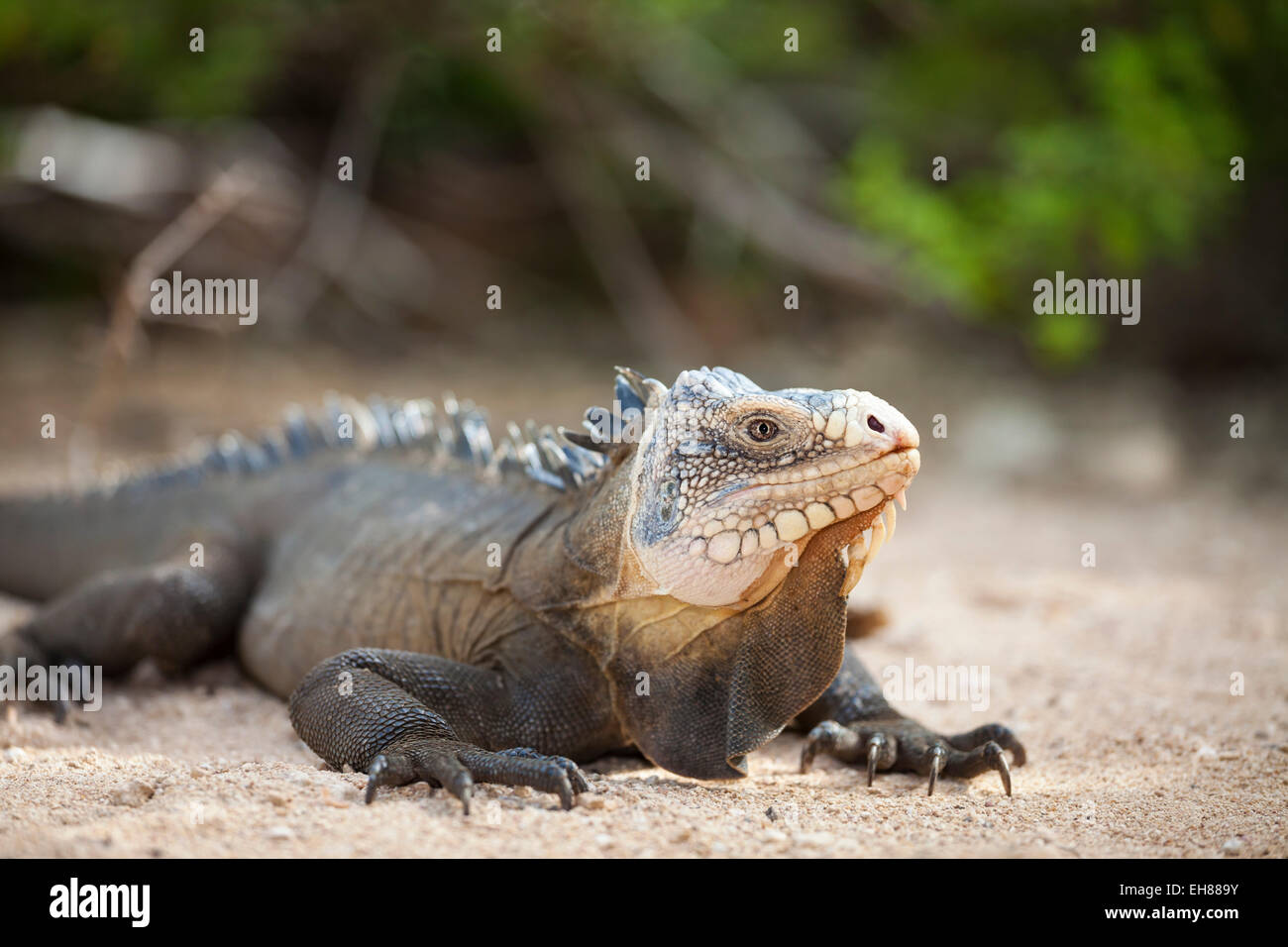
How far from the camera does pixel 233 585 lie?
232 inches

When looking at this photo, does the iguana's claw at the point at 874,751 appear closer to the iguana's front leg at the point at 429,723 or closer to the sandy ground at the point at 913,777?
the sandy ground at the point at 913,777

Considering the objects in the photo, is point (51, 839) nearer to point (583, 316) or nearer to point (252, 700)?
point (252, 700)

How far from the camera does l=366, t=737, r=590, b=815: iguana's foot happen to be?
3807 millimetres

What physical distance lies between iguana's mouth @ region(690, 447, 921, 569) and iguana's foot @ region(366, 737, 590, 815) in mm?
899

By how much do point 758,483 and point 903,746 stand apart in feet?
4.92

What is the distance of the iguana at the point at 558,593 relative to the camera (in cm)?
385

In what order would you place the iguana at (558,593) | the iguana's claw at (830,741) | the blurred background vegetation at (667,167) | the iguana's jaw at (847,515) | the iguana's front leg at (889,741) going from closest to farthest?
the iguana's jaw at (847,515) < the iguana at (558,593) < the iguana's front leg at (889,741) < the iguana's claw at (830,741) < the blurred background vegetation at (667,167)

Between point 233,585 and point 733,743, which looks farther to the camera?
point 233,585

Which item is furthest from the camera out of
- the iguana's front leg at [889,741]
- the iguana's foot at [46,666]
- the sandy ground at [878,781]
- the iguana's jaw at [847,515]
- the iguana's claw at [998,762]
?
the iguana's foot at [46,666]

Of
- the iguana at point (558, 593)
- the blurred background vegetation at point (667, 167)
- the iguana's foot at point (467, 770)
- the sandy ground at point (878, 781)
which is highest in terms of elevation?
the blurred background vegetation at point (667, 167)

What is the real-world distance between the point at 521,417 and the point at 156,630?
238 inches

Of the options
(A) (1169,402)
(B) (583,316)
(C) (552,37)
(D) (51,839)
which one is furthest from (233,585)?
(B) (583,316)

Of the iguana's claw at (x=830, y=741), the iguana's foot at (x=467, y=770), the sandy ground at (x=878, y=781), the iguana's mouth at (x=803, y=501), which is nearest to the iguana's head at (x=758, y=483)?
the iguana's mouth at (x=803, y=501)

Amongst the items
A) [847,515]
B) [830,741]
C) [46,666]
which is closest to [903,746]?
[830,741]
